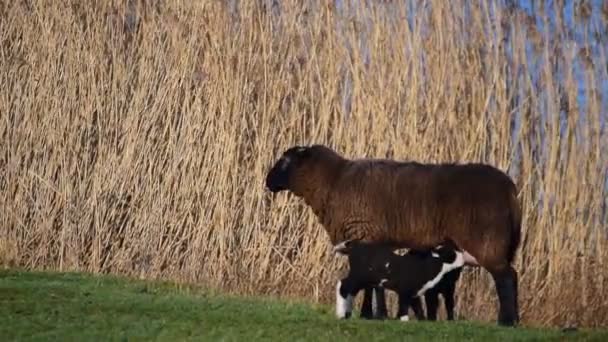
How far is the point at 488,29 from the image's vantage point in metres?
9.88

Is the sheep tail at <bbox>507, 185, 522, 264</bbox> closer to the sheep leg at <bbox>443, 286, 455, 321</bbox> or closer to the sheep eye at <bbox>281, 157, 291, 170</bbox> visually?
the sheep leg at <bbox>443, 286, 455, 321</bbox>

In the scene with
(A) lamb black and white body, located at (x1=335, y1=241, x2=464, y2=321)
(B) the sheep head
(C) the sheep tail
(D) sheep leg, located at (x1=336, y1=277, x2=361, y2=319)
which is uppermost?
(B) the sheep head

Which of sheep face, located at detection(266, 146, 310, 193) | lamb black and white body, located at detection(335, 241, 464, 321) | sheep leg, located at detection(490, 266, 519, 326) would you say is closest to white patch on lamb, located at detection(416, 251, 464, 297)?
lamb black and white body, located at detection(335, 241, 464, 321)

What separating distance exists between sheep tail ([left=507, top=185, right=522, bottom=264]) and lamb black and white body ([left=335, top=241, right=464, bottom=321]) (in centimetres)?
32

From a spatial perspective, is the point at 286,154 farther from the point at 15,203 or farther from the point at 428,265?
the point at 15,203

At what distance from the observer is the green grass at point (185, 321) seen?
769 cm

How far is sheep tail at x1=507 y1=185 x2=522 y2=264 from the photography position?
847 centimetres

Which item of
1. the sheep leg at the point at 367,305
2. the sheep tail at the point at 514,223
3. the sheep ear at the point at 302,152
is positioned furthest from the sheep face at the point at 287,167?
the sheep tail at the point at 514,223

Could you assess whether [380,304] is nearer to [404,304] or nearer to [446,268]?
[404,304]

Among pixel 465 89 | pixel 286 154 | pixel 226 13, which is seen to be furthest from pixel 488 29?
pixel 226 13

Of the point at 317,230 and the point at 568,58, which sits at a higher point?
the point at 568,58

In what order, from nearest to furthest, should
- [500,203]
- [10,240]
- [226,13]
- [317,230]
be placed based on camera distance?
[500,203] < [317,230] < [226,13] < [10,240]

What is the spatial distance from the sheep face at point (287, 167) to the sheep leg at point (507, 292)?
1726 mm

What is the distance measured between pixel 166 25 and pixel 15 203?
2.18 meters
